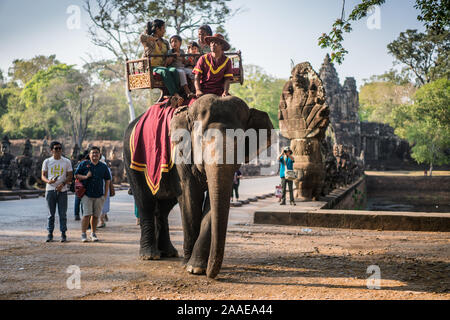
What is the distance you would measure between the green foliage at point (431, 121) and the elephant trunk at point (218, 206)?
30092mm

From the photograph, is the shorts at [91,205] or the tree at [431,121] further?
the tree at [431,121]

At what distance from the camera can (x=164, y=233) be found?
20.0ft

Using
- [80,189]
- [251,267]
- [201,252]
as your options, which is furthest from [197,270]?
[80,189]

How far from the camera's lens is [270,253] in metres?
6.24

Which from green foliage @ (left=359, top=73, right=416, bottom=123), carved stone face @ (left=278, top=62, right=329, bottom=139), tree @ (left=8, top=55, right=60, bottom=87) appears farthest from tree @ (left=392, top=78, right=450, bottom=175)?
tree @ (left=8, top=55, right=60, bottom=87)

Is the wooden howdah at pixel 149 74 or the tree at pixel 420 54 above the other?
the tree at pixel 420 54

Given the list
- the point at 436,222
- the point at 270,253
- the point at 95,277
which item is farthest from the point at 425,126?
the point at 95,277

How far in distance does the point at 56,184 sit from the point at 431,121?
30.3 metres

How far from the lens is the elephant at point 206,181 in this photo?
4445 millimetres

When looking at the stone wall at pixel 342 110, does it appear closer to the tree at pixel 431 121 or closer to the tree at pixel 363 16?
the tree at pixel 431 121

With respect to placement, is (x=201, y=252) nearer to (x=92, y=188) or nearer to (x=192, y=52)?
(x=192, y=52)

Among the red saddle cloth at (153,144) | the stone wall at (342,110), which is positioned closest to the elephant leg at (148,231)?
the red saddle cloth at (153,144)

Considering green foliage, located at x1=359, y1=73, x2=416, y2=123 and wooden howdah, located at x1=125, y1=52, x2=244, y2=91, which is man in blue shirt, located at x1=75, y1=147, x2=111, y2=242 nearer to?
wooden howdah, located at x1=125, y1=52, x2=244, y2=91
